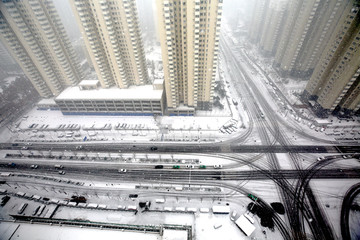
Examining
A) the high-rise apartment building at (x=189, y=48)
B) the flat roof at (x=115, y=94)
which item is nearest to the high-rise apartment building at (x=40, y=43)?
the flat roof at (x=115, y=94)

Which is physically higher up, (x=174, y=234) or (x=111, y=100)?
(x=111, y=100)

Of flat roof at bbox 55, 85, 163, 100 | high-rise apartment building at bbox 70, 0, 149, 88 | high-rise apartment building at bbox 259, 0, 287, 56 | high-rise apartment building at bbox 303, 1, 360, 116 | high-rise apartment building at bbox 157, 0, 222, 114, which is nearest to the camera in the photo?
high-rise apartment building at bbox 157, 0, 222, 114

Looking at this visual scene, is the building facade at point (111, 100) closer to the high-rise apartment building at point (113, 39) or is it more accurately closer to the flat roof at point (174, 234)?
the high-rise apartment building at point (113, 39)

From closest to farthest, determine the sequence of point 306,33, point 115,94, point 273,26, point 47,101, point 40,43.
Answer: point 40,43 → point 115,94 → point 47,101 → point 306,33 → point 273,26

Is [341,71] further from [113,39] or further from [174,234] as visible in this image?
[113,39]

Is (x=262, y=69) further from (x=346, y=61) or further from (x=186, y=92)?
(x=186, y=92)

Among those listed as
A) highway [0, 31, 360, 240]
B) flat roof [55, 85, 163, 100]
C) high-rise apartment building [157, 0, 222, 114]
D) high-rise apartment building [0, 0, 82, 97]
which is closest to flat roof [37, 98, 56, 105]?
high-rise apartment building [0, 0, 82, 97]

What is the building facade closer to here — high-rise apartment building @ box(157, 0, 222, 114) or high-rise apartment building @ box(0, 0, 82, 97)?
high-rise apartment building @ box(157, 0, 222, 114)

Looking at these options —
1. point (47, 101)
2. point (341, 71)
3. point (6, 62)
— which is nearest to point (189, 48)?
point (341, 71)
